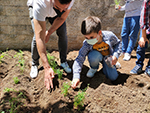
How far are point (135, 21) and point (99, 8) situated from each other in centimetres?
108

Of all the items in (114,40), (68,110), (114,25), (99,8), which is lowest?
(68,110)

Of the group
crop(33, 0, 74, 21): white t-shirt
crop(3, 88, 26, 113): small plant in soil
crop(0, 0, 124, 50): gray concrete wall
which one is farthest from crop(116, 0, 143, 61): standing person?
crop(3, 88, 26, 113): small plant in soil

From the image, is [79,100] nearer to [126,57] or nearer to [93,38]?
[93,38]

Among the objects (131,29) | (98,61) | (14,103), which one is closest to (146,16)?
(98,61)

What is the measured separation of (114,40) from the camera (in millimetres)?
2453

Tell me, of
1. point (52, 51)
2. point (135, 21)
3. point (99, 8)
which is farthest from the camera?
point (52, 51)

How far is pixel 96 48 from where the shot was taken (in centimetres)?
242

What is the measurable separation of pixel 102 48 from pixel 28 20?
2489mm

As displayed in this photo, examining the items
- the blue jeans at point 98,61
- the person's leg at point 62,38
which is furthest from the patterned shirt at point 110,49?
the person's leg at point 62,38

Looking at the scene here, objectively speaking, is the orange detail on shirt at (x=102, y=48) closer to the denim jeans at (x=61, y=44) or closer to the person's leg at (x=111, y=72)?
the person's leg at (x=111, y=72)

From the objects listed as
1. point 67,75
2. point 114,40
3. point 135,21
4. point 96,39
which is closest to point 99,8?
point 135,21

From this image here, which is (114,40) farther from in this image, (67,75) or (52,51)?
(52,51)

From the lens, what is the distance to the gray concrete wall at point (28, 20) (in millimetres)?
3719

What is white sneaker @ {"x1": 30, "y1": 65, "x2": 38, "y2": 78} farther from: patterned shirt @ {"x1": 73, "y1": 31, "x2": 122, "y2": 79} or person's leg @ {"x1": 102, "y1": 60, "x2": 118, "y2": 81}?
person's leg @ {"x1": 102, "y1": 60, "x2": 118, "y2": 81}
